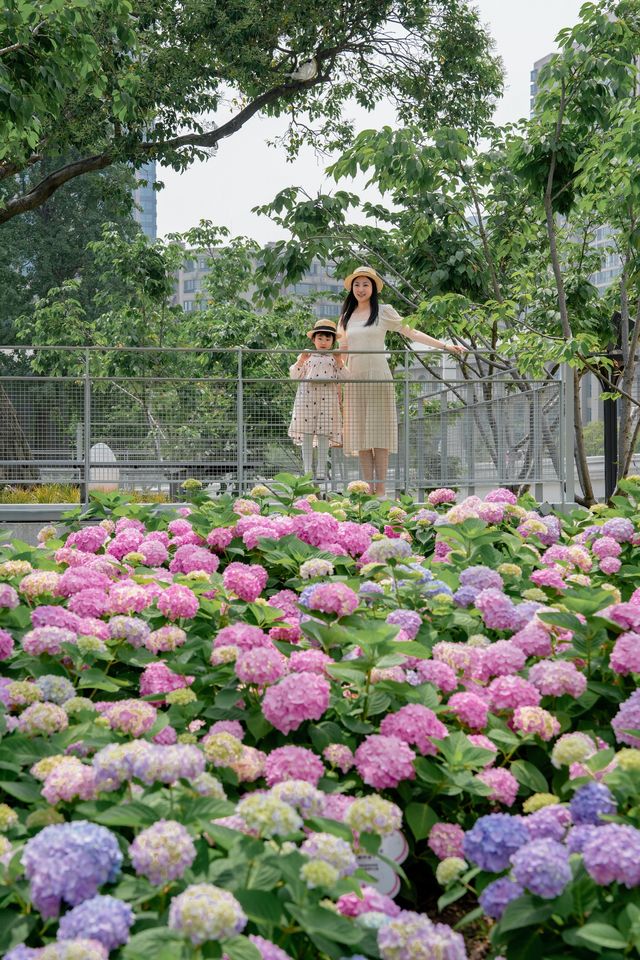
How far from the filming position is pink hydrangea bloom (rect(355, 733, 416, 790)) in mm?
1732

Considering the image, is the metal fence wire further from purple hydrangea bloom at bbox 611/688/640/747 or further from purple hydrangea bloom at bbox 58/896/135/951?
purple hydrangea bloom at bbox 58/896/135/951

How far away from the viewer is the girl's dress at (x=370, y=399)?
8.09m

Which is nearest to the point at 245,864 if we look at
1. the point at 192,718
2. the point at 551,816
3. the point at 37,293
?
the point at 551,816

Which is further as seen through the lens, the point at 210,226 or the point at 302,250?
the point at 210,226

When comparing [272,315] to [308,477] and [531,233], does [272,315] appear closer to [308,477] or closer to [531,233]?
[531,233]

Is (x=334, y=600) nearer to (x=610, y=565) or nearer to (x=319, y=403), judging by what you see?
(x=610, y=565)

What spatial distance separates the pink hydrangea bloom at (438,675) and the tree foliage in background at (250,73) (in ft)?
30.9

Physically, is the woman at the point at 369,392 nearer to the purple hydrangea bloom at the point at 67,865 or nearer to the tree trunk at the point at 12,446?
the tree trunk at the point at 12,446

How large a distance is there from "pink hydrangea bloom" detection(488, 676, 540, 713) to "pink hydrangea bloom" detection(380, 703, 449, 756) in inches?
9.1

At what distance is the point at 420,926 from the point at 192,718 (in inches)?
30.7

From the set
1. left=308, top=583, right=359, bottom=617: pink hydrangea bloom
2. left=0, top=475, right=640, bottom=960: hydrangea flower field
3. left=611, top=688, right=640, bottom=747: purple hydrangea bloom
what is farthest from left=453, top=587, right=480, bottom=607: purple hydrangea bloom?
left=611, top=688, right=640, bottom=747: purple hydrangea bloom

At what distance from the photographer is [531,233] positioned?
10625 millimetres

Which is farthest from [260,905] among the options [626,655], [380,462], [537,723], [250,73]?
[250,73]

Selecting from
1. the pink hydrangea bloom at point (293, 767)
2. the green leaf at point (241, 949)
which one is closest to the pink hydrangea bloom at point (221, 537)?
the pink hydrangea bloom at point (293, 767)
